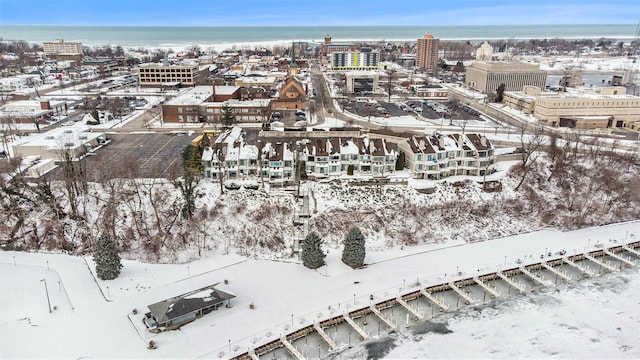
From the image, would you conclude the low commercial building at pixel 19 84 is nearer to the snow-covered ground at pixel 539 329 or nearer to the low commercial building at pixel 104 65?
the low commercial building at pixel 104 65

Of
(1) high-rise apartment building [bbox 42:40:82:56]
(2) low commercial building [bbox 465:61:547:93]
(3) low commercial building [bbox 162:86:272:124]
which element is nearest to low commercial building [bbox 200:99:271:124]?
(3) low commercial building [bbox 162:86:272:124]

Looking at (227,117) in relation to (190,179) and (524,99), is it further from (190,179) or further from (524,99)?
(524,99)

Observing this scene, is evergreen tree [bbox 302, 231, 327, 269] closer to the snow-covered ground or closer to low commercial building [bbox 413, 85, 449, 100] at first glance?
the snow-covered ground

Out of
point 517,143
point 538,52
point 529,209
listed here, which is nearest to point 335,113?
point 517,143

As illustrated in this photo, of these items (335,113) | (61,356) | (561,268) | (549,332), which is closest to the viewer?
(61,356)

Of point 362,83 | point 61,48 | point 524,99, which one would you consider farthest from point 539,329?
point 61,48

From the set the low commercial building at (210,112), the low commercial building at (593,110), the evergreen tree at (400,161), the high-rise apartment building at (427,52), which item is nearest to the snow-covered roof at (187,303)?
the evergreen tree at (400,161)

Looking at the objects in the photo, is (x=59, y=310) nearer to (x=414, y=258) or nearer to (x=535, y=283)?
(x=414, y=258)
